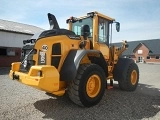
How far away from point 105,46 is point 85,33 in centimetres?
134

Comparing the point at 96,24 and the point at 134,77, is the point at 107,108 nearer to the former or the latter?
the point at 96,24

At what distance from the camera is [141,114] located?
17.4ft

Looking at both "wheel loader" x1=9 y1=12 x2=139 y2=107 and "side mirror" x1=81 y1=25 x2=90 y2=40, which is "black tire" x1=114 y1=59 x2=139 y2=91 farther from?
"side mirror" x1=81 y1=25 x2=90 y2=40

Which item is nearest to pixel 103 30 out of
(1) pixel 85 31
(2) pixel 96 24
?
(2) pixel 96 24

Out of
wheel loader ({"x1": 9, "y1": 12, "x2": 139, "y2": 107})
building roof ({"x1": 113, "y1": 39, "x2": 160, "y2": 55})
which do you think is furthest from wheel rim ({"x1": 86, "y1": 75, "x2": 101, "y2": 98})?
building roof ({"x1": 113, "y1": 39, "x2": 160, "y2": 55})

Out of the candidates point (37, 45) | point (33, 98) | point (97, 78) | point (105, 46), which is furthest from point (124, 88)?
point (37, 45)

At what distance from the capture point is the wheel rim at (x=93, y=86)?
5.77m

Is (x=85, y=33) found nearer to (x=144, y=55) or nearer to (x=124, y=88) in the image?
(x=124, y=88)

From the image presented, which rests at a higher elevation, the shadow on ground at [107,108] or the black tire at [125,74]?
the black tire at [125,74]

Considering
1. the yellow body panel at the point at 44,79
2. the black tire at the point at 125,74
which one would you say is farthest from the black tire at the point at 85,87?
the black tire at the point at 125,74

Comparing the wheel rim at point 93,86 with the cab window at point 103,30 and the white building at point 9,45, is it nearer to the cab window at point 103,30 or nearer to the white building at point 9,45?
the cab window at point 103,30

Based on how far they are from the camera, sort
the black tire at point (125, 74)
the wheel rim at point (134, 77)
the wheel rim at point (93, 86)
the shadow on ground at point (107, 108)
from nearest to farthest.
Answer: the shadow on ground at point (107, 108) < the wheel rim at point (93, 86) < the black tire at point (125, 74) < the wheel rim at point (134, 77)

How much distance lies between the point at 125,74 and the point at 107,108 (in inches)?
100

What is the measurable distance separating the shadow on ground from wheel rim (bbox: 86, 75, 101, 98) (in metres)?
0.39
